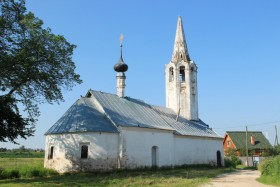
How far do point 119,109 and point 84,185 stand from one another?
11144 mm

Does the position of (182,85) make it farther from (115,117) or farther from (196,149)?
(115,117)

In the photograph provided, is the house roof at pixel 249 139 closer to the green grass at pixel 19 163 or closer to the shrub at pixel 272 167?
the shrub at pixel 272 167

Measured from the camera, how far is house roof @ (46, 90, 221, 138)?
73.9ft

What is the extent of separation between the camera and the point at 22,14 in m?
18.1

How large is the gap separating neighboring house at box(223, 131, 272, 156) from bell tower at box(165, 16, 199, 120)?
16811 millimetres

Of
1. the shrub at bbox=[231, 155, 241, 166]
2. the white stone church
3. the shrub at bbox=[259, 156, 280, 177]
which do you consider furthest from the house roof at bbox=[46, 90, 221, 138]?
the shrub at bbox=[231, 155, 241, 166]

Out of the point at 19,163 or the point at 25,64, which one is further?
the point at 19,163

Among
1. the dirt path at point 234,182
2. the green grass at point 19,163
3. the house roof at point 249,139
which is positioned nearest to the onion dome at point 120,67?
the green grass at point 19,163

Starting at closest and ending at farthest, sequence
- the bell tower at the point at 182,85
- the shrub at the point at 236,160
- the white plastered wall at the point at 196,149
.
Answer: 1. the white plastered wall at the point at 196,149
2. the bell tower at the point at 182,85
3. the shrub at the point at 236,160

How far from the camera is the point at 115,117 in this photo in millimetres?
23703

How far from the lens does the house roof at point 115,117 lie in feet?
73.9

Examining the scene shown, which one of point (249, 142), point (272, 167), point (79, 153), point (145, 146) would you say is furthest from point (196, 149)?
point (249, 142)

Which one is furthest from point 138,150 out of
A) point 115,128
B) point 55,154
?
point 55,154

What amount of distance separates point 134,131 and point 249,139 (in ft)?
104
